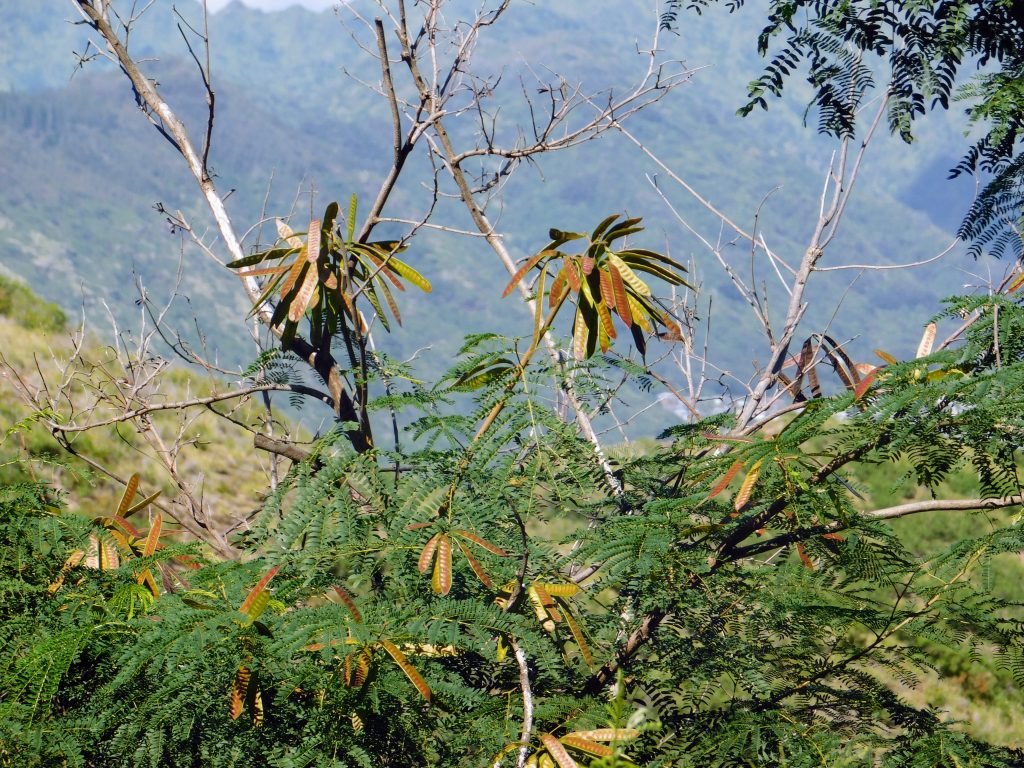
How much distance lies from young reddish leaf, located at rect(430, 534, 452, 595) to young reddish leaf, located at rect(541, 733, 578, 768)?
30 cm

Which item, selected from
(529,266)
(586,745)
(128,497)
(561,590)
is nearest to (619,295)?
(529,266)

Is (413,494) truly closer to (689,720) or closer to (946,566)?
(689,720)

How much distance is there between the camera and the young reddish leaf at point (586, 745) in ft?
5.37

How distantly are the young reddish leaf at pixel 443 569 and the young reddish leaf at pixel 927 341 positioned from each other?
1.29 meters

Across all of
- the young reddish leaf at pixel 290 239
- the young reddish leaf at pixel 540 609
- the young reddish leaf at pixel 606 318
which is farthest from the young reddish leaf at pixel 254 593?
the young reddish leaf at pixel 290 239

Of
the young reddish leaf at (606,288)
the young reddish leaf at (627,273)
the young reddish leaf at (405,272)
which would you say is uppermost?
the young reddish leaf at (405,272)

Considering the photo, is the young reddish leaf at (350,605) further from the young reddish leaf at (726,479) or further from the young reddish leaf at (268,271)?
the young reddish leaf at (268,271)

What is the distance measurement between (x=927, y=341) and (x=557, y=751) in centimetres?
142

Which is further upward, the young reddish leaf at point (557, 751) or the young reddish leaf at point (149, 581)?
the young reddish leaf at point (149, 581)

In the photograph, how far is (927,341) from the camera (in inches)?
95.1

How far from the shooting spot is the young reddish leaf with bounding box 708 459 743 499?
71.7 inches

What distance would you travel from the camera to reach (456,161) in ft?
10.8

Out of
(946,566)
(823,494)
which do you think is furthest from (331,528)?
(946,566)

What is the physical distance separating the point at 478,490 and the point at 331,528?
12.7 inches
